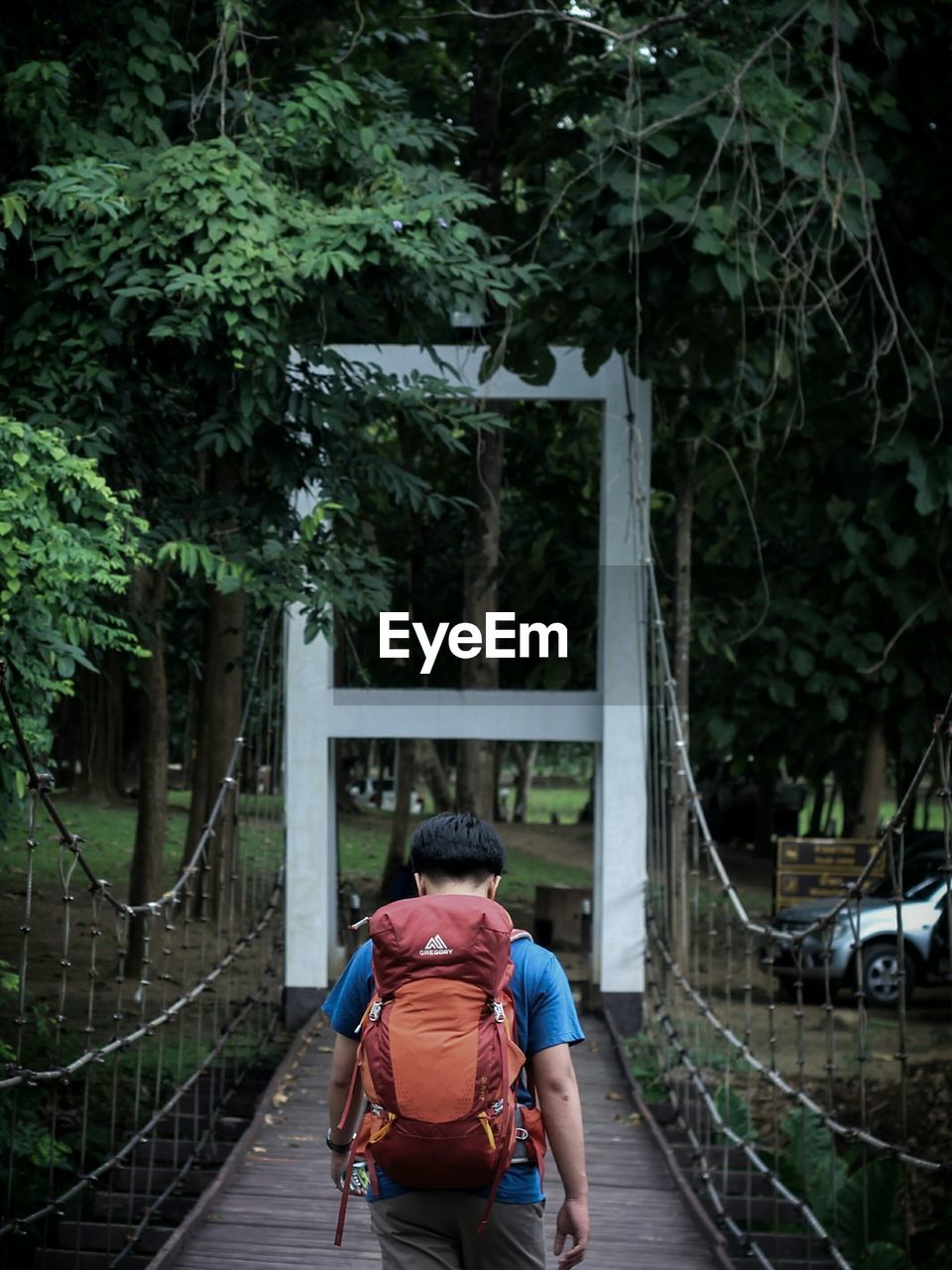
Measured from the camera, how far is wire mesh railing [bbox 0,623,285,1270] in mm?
5051

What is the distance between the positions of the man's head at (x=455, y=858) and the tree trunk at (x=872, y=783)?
9.50 metres

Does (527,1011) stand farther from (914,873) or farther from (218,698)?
(914,873)

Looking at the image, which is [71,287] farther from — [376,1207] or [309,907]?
[376,1207]

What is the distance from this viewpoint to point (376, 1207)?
2.74 metres

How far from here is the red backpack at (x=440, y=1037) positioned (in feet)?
8.39

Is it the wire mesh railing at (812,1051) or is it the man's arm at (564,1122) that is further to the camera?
the wire mesh railing at (812,1051)

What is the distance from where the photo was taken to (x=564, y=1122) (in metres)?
2.78

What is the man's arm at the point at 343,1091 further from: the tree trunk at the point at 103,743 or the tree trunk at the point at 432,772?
the tree trunk at the point at 103,743

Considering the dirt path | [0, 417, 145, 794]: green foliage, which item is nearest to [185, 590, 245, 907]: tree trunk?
[0, 417, 145, 794]: green foliage

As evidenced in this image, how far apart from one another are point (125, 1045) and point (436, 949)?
9.70 feet

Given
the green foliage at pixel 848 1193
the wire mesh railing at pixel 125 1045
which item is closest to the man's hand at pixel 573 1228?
the wire mesh railing at pixel 125 1045

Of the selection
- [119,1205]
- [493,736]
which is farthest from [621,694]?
[119,1205]

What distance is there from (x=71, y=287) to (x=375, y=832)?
20.6 m

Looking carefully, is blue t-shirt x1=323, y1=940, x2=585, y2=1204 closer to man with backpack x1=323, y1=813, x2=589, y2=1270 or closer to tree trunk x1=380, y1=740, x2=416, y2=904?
man with backpack x1=323, y1=813, x2=589, y2=1270
